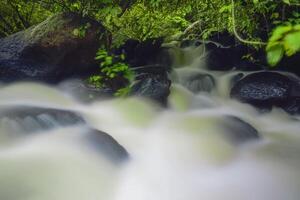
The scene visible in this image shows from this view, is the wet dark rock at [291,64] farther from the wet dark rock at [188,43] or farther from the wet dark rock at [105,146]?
the wet dark rock at [105,146]

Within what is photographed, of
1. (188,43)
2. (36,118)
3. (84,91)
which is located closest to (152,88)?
(84,91)

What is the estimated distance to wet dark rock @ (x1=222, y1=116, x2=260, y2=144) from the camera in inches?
165

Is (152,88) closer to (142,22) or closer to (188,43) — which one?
(142,22)

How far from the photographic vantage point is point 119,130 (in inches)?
176

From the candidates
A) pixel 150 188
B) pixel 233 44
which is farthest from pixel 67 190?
pixel 233 44

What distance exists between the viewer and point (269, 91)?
18.1 ft

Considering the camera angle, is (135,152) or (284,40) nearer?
(284,40)

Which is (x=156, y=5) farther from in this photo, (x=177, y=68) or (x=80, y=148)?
(x=80, y=148)

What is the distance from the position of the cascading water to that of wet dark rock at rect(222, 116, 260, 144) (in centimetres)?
1

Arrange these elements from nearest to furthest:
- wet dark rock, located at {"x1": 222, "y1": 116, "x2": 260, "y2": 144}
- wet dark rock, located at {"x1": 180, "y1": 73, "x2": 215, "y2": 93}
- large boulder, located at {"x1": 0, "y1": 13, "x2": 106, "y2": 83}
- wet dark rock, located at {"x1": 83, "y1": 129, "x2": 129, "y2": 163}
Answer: wet dark rock, located at {"x1": 83, "y1": 129, "x2": 129, "y2": 163}
wet dark rock, located at {"x1": 222, "y1": 116, "x2": 260, "y2": 144}
large boulder, located at {"x1": 0, "y1": 13, "x2": 106, "y2": 83}
wet dark rock, located at {"x1": 180, "y1": 73, "x2": 215, "y2": 93}

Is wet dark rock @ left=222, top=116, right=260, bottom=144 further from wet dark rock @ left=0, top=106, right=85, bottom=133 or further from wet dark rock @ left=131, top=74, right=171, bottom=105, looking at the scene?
wet dark rock @ left=0, top=106, right=85, bottom=133

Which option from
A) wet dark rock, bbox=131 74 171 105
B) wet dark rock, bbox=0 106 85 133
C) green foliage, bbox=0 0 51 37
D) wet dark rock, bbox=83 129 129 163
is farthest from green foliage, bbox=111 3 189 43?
wet dark rock, bbox=83 129 129 163

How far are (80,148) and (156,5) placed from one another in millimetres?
2650

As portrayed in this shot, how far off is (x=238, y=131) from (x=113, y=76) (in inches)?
70.3
